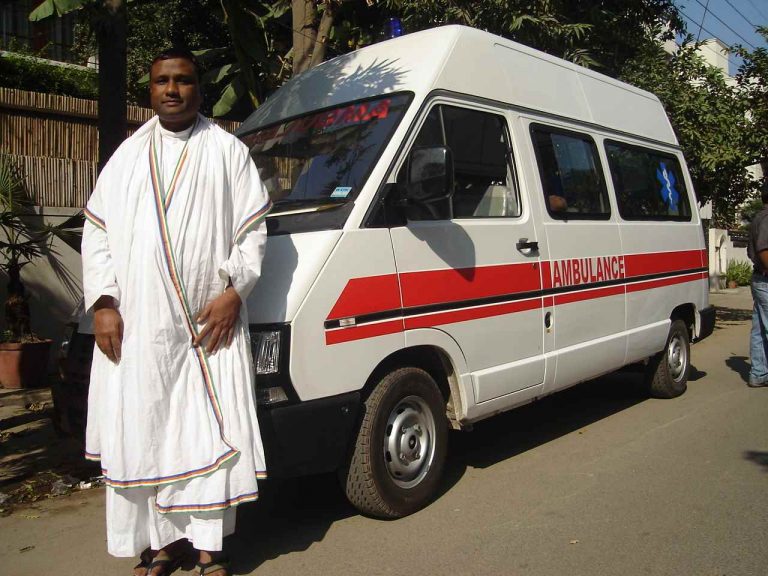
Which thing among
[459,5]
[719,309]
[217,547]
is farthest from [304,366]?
[719,309]

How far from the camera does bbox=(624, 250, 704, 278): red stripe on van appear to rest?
6.11m

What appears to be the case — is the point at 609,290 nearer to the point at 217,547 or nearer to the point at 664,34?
the point at 217,547

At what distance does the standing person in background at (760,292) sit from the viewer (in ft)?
24.6

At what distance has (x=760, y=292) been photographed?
7.71 metres

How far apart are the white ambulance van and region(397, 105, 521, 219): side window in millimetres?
13

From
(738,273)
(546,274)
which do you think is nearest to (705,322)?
(546,274)

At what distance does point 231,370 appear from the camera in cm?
335

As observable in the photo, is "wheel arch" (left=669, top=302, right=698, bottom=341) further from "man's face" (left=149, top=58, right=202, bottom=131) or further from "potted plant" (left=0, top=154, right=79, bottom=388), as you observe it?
"potted plant" (left=0, top=154, right=79, bottom=388)

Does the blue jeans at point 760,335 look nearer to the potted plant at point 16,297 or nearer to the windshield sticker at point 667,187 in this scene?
the windshield sticker at point 667,187

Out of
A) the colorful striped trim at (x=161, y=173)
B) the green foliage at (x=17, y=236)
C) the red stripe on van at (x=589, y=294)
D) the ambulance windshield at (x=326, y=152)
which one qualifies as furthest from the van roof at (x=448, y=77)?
the green foliage at (x=17, y=236)

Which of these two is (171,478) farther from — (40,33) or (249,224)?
(40,33)

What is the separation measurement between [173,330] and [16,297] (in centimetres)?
543

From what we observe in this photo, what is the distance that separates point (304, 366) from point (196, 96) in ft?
4.35

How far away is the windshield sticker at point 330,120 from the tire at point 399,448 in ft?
4.89
